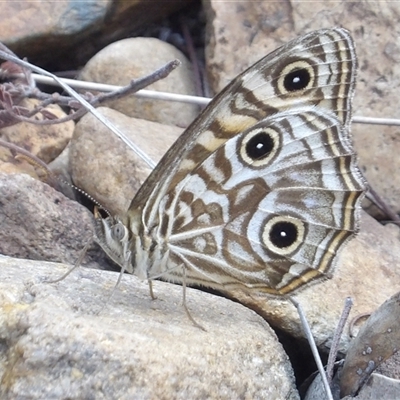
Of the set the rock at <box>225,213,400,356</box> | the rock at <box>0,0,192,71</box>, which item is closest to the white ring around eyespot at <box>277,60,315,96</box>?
the rock at <box>225,213,400,356</box>

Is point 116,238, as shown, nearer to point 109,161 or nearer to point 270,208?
point 270,208

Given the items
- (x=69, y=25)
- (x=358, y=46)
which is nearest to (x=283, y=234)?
(x=358, y=46)

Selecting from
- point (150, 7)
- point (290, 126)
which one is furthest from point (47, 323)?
point (150, 7)

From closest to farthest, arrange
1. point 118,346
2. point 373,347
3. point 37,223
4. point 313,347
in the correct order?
point 118,346 < point 373,347 < point 313,347 < point 37,223

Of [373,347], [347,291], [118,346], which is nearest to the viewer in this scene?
[118,346]

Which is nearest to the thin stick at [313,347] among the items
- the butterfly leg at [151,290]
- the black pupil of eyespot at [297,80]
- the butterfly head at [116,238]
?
the butterfly leg at [151,290]

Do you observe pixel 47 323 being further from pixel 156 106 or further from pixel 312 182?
pixel 156 106

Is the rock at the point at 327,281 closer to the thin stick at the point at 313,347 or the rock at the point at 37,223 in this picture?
the thin stick at the point at 313,347
